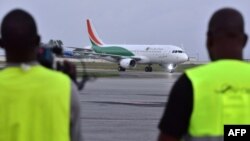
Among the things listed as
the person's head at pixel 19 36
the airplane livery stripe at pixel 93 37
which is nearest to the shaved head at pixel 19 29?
the person's head at pixel 19 36

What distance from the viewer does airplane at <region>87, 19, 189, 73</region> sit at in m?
71.0

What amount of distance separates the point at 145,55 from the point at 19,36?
6882cm

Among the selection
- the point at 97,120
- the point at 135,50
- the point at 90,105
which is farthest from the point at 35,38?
the point at 135,50

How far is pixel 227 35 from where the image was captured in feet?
13.6

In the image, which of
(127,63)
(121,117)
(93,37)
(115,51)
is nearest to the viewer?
(121,117)

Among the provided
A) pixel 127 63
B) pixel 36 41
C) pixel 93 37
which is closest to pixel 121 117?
pixel 36 41

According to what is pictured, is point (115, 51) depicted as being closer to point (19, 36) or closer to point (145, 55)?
point (145, 55)

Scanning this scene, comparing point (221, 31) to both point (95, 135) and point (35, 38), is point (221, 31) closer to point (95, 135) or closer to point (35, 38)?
Result: point (35, 38)

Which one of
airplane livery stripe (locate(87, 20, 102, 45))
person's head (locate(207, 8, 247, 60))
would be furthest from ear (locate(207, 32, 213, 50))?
airplane livery stripe (locate(87, 20, 102, 45))

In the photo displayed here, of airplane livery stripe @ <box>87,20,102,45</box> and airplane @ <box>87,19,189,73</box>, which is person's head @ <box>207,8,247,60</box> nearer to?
airplane @ <box>87,19,189,73</box>

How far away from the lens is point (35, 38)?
13.9 feet

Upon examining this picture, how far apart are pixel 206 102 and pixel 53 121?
0.85m

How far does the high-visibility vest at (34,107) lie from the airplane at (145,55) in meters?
64.7

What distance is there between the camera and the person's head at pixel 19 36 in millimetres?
4180
